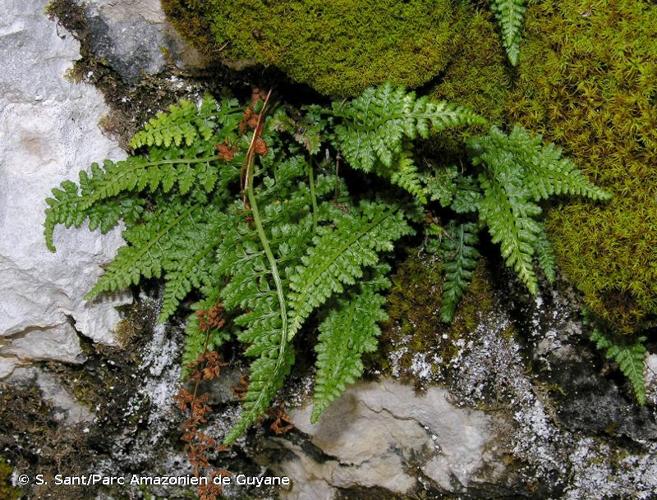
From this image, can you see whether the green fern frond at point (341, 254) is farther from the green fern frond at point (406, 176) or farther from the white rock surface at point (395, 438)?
the white rock surface at point (395, 438)

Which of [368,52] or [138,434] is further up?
[368,52]

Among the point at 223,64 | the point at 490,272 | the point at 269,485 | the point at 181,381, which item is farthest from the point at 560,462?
the point at 223,64

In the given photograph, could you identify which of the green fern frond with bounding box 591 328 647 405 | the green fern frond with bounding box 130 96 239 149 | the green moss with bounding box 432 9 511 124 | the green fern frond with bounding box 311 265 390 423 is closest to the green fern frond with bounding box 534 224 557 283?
the green fern frond with bounding box 591 328 647 405

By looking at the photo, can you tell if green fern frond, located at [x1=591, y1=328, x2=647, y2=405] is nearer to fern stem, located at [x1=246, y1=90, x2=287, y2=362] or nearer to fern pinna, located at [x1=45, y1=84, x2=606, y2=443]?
fern pinna, located at [x1=45, y1=84, x2=606, y2=443]

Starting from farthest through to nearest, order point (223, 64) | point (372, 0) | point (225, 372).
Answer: point (225, 372) < point (223, 64) < point (372, 0)

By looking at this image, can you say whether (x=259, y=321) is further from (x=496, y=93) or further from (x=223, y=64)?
(x=496, y=93)

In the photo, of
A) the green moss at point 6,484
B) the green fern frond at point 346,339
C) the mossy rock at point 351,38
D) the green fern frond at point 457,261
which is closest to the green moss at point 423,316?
the green fern frond at point 457,261
